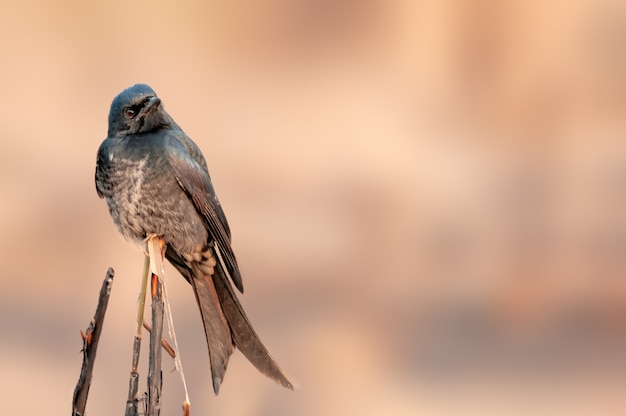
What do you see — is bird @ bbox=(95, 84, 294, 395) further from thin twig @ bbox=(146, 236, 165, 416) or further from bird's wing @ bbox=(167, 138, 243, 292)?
thin twig @ bbox=(146, 236, 165, 416)

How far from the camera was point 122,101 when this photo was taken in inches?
73.7

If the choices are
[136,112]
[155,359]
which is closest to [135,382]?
[155,359]

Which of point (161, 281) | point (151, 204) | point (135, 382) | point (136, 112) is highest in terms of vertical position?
point (136, 112)

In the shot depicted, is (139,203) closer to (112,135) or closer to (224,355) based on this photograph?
(112,135)

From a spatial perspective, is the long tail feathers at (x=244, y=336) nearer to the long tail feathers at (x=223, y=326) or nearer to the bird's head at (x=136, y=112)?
the long tail feathers at (x=223, y=326)

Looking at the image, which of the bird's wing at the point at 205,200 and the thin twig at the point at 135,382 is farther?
the bird's wing at the point at 205,200

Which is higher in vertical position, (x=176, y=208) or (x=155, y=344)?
(x=176, y=208)

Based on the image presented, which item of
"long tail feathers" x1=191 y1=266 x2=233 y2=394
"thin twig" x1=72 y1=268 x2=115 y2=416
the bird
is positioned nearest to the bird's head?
the bird

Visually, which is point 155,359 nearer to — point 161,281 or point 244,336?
point 161,281

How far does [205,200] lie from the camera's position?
6.64ft

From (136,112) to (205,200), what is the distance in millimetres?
297

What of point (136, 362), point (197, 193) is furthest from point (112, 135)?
point (136, 362)

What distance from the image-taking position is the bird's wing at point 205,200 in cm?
198

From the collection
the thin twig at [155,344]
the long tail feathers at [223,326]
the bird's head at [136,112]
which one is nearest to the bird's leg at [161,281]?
the thin twig at [155,344]
